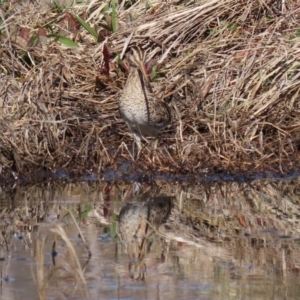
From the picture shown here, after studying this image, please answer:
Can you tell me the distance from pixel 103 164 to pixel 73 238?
2039 millimetres

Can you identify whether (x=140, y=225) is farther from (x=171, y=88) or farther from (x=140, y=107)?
(x=171, y=88)

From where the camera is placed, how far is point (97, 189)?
670 centimetres

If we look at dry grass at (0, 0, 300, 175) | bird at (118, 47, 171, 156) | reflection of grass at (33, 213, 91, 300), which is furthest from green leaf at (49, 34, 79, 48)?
reflection of grass at (33, 213, 91, 300)

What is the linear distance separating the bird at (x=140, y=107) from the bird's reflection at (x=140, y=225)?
45.3 inches

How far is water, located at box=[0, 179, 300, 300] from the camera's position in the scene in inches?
166

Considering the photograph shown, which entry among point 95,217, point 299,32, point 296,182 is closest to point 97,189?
point 95,217

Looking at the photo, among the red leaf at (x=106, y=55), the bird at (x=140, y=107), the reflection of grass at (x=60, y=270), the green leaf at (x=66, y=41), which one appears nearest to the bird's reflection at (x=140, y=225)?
the reflection of grass at (x=60, y=270)

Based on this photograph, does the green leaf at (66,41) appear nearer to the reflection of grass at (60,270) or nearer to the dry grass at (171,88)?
the dry grass at (171,88)

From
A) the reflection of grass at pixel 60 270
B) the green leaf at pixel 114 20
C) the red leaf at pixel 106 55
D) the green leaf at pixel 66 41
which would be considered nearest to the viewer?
the reflection of grass at pixel 60 270

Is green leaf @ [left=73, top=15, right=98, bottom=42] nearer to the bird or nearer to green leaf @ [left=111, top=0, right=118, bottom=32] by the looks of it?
green leaf @ [left=111, top=0, right=118, bottom=32]

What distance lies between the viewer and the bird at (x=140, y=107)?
7.29 metres

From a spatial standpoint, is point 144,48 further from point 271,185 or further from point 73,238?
point 73,238

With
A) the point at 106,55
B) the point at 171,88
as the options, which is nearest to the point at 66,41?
the point at 106,55

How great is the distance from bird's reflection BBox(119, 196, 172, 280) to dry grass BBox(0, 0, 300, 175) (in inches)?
38.7
